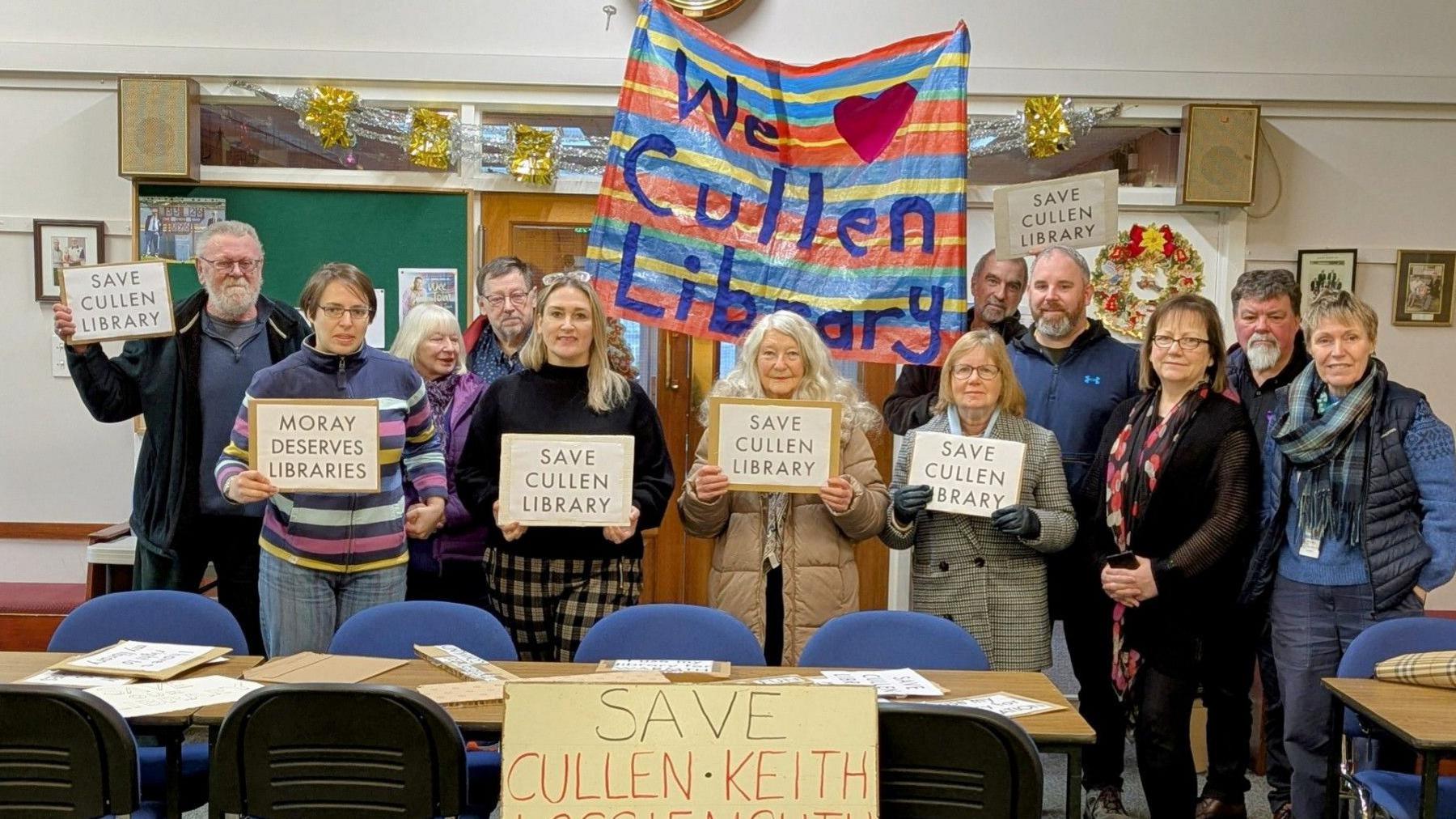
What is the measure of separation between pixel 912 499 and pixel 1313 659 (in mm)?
1231

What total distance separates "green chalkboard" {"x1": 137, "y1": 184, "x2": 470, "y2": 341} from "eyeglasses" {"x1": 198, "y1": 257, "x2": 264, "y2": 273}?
1.73m

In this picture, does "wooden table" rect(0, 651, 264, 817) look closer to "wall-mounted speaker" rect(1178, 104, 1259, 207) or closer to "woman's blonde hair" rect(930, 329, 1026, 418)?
"woman's blonde hair" rect(930, 329, 1026, 418)

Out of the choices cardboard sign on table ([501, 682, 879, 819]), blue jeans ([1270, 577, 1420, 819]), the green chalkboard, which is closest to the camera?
cardboard sign on table ([501, 682, 879, 819])

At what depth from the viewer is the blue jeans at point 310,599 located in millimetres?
3133

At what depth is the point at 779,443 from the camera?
3115mm

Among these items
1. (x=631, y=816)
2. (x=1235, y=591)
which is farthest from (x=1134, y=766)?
(x=631, y=816)

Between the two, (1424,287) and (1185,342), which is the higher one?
(1424,287)

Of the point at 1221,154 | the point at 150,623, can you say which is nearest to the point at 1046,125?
the point at 1221,154

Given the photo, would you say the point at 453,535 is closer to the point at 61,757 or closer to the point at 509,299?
the point at 509,299

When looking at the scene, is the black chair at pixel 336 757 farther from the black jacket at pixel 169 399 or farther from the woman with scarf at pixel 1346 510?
the woman with scarf at pixel 1346 510

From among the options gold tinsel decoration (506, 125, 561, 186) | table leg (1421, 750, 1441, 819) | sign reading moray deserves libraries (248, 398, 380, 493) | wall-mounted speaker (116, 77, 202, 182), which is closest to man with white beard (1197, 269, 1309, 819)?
table leg (1421, 750, 1441, 819)

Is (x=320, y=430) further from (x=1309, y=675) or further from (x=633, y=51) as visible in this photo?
(x=1309, y=675)

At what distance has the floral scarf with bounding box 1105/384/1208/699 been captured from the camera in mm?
3176

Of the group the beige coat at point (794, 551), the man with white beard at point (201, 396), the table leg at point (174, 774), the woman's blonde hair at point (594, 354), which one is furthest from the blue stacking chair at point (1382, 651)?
the man with white beard at point (201, 396)
